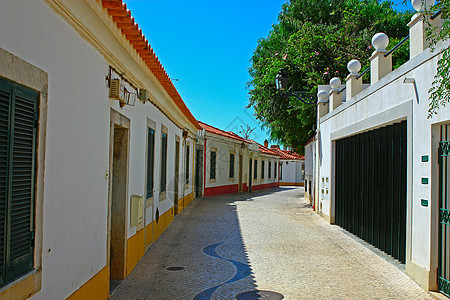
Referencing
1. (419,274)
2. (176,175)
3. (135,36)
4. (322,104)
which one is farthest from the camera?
(322,104)

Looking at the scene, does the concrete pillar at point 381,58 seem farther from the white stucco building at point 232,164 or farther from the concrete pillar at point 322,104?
the white stucco building at point 232,164

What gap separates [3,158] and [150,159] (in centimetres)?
568

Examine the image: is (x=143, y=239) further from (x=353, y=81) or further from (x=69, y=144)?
(x=353, y=81)

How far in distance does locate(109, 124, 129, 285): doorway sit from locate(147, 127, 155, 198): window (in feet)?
6.23

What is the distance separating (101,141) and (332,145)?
27.6ft

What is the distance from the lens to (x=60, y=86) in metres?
3.73

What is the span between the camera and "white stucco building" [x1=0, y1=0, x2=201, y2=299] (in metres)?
2.95

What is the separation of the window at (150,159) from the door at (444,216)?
16.5 ft

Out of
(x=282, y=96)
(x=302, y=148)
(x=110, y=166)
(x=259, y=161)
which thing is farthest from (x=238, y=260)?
(x=259, y=161)

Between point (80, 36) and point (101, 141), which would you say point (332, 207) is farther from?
point (80, 36)

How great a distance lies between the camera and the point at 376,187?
8.51 m

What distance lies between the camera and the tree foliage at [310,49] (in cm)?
1695

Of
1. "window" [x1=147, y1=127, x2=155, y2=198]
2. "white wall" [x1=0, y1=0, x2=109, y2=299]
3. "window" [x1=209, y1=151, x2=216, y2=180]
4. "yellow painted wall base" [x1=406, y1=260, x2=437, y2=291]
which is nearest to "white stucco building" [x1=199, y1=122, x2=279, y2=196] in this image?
"window" [x1=209, y1=151, x2=216, y2=180]

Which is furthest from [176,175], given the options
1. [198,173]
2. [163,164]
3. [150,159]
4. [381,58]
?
[381,58]
